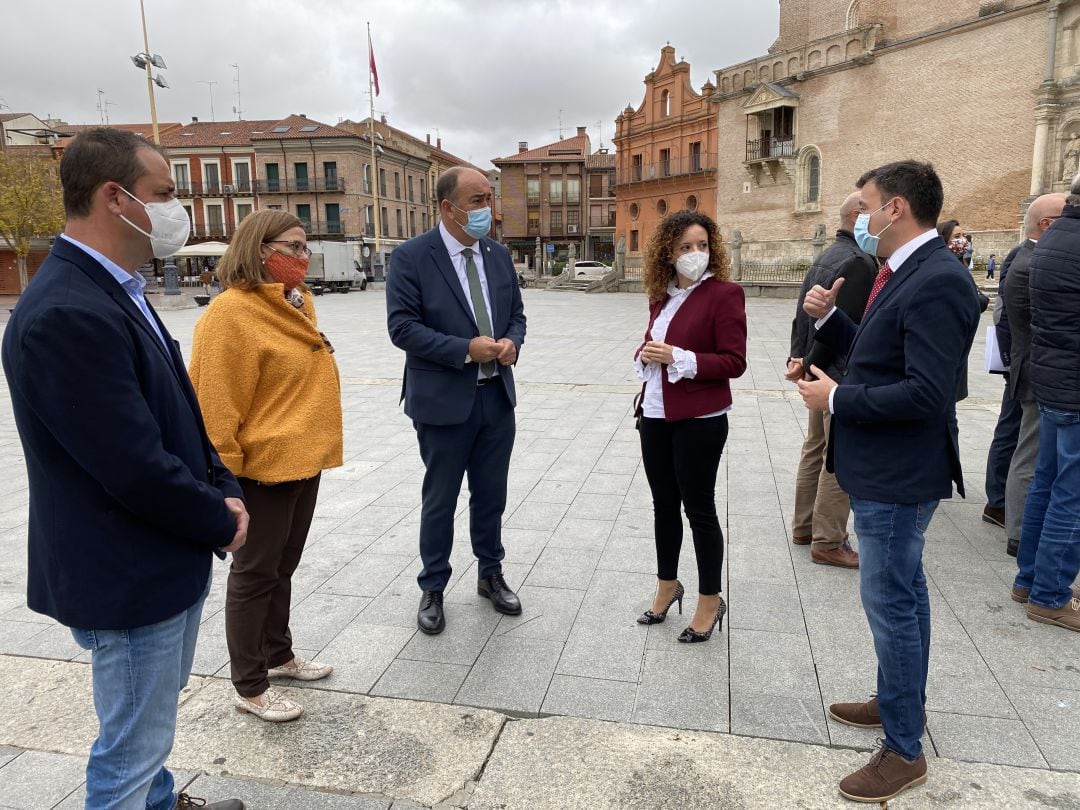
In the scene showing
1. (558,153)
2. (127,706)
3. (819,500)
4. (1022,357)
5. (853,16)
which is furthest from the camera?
(558,153)

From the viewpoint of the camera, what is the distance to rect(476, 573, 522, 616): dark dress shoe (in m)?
3.55

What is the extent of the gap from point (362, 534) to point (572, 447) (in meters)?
2.54

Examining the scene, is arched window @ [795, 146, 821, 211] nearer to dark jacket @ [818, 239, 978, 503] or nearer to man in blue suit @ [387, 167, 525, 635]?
man in blue suit @ [387, 167, 525, 635]

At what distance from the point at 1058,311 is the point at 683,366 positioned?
5.64 feet

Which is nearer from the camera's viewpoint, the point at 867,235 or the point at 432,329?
the point at 867,235

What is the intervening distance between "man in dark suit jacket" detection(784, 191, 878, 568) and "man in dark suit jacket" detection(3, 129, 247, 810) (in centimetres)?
280

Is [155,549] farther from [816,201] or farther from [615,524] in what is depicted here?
[816,201]

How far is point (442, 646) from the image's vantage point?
3271 millimetres

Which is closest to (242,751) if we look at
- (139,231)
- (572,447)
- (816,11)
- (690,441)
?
(139,231)

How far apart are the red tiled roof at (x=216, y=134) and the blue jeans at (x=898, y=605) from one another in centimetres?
5581

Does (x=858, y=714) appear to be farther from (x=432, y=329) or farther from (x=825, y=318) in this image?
(x=432, y=329)

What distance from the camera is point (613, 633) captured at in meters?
3.37

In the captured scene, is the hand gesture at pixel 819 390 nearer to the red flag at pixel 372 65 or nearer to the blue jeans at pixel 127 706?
the blue jeans at pixel 127 706

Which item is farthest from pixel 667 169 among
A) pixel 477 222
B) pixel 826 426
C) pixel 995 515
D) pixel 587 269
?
pixel 477 222
